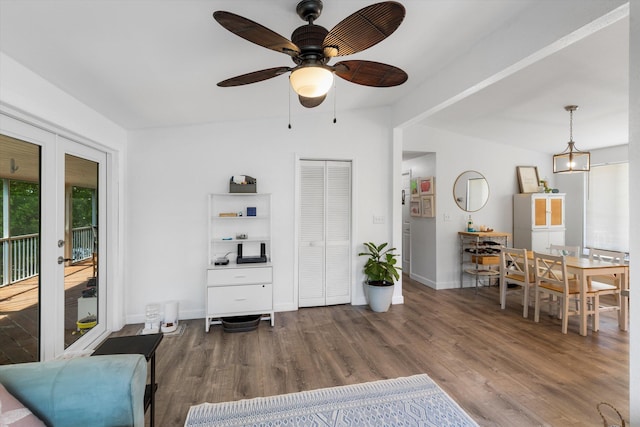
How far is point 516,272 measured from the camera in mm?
3941

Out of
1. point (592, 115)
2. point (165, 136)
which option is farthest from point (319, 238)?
point (592, 115)

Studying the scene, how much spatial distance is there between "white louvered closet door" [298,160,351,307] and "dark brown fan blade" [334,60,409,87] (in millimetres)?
2135

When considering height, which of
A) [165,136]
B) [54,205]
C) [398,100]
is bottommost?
[54,205]

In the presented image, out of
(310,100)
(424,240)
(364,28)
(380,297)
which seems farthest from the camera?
(424,240)

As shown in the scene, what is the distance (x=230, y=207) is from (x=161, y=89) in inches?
61.1

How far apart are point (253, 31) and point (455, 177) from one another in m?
4.51

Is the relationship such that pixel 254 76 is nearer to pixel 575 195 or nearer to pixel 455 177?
pixel 455 177

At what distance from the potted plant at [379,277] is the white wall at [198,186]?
0.25 m

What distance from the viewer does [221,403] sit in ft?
6.84

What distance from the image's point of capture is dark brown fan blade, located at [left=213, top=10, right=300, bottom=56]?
4.29ft

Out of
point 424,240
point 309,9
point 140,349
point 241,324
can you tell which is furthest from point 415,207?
point 140,349

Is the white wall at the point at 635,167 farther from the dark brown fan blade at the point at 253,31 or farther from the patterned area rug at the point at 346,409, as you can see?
the dark brown fan blade at the point at 253,31

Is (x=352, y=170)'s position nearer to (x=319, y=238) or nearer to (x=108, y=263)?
(x=319, y=238)

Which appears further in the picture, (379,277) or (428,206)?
(428,206)
